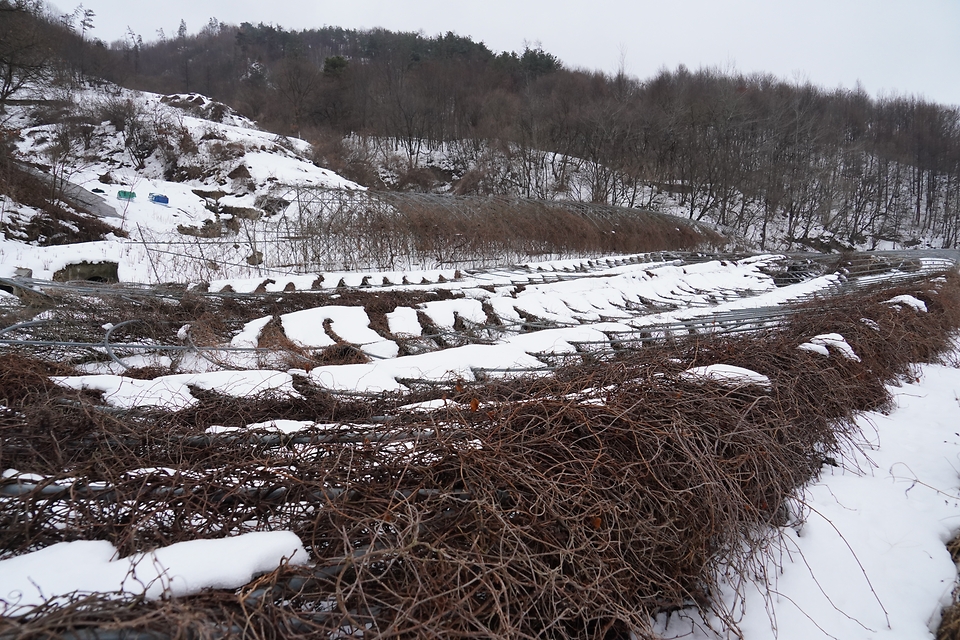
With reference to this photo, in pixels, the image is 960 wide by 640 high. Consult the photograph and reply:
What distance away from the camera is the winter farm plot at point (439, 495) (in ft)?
5.24

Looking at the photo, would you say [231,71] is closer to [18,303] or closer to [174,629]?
[18,303]

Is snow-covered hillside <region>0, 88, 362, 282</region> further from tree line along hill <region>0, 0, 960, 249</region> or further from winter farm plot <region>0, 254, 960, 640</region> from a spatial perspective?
winter farm plot <region>0, 254, 960, 640</region>

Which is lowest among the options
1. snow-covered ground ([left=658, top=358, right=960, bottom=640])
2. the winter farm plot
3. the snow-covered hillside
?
snow-covered ground ([left=658, top=358, right=960, bottom=640])

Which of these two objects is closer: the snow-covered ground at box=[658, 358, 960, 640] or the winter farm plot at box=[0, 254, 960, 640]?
the winter farm plot at box=[0, 254, 960, 640]

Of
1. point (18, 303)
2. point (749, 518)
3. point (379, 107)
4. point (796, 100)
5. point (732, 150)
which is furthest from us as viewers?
point (379, 107)

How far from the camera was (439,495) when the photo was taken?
79.7 inches

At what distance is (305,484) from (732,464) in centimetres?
234

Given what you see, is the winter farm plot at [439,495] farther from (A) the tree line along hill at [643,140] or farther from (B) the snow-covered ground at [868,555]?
(A) the tree line along hill at [643,140]

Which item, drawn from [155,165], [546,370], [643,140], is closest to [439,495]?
[546,370]

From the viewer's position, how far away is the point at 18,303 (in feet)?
21.6

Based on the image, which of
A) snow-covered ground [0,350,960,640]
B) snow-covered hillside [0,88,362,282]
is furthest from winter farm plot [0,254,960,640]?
snow-covered hillside [0,88,362,282]

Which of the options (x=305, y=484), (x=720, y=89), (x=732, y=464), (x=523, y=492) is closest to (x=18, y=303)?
(x=305, y=484)

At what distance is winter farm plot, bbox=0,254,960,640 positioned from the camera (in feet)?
Answer: 5.24

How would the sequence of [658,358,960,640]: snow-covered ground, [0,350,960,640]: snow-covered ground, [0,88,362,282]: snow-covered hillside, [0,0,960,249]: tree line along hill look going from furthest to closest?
[0,0,960,249]: tree line along hill → [0,88,362,282]: snow-covered hillside → [658,358,960,640]: snow-covered ground → [0,350,960,640]: snow-covered ground
